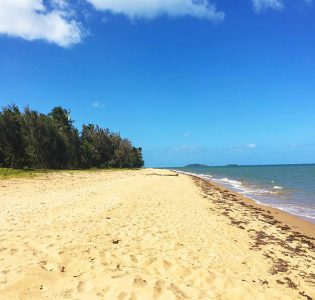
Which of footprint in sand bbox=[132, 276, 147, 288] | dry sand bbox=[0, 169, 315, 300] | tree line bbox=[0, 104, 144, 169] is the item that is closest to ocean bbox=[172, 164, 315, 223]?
dry sand bbox=[0, 169, 315, 300]

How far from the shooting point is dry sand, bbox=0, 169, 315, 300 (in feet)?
21.2

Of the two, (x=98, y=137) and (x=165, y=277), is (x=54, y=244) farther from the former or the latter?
(x=98, y=137)

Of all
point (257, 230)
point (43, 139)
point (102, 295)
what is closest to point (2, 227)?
point (102, 295)

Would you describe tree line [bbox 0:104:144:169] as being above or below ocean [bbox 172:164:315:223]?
above

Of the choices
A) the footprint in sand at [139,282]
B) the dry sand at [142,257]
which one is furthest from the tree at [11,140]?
the footprint in sand at [139,282]

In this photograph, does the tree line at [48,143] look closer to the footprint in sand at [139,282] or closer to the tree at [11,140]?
the tree at [11,140]

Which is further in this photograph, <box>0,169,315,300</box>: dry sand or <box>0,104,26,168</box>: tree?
<box>0,104,26,168</box>: tree

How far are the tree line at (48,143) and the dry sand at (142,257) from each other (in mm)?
36609

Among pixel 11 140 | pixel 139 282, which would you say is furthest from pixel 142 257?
pixel 11 140

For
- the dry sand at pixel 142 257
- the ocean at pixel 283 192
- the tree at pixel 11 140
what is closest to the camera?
the dry sand at pixel 142 257

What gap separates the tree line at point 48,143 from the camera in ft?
156

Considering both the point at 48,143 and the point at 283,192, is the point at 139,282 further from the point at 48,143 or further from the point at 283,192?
the point at 48,143

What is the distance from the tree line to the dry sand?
3661cm

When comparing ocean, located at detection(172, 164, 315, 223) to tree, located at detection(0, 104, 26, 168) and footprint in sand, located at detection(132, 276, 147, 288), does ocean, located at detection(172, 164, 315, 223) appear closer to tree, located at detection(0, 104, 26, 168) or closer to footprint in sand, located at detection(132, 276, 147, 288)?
footprint in sand, located at detection(132, 276, 147, 288)
